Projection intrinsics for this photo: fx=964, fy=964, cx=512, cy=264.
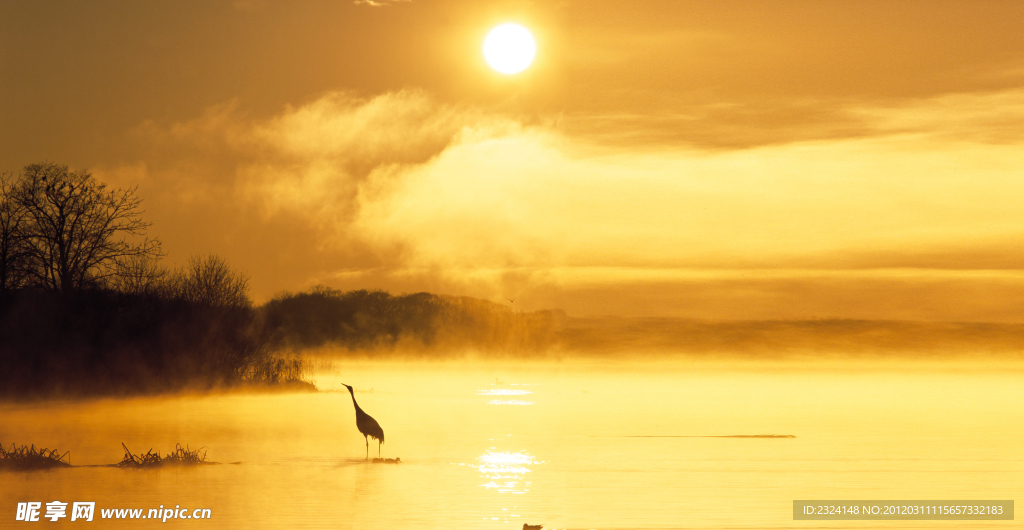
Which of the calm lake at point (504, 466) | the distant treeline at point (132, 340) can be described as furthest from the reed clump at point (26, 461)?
the distant treeline at point (132, 340)

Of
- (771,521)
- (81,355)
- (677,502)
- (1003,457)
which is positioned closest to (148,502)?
(677,502)

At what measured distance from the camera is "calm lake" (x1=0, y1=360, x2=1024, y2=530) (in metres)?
13.3

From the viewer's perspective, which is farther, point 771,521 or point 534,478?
point 534,478

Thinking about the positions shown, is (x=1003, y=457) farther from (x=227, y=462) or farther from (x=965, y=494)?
(x=227, y=462)

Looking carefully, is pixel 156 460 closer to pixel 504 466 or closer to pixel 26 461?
pixel 26 461

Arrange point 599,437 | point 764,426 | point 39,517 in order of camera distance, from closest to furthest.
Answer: point 39,517 → point 599,437 → point 764,426

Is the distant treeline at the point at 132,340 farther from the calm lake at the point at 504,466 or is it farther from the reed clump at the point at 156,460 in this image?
the reed clump at the point at 156,460

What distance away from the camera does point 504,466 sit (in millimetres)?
18562

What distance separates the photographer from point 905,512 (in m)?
14.1

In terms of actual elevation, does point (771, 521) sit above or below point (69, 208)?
below

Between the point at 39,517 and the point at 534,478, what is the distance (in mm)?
7843

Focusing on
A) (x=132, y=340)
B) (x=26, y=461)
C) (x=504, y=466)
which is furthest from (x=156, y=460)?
(x=132, y=340)

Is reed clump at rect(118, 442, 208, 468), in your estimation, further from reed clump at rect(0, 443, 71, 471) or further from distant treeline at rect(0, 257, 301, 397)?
distant treeline at rect(0, 257, 301, 397)

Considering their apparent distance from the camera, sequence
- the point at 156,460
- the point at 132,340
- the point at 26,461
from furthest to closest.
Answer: the point at 132,340, the point at 156,460, the point at 26,461
